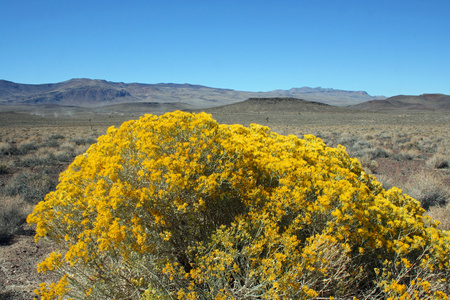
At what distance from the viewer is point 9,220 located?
5.96 meters

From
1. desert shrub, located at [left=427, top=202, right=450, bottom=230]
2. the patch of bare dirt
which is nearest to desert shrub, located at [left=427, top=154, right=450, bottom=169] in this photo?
desert shrub, located at [left=427, top=202, right=450, bottom=230]

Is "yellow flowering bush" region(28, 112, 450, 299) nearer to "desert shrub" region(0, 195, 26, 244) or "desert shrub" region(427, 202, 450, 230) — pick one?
"desert shrub" region(427, 202, 450, 230)

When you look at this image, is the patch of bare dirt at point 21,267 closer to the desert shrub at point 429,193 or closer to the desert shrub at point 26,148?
the desert shrub at point 429,193

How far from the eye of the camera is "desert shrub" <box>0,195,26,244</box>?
5.70 meters

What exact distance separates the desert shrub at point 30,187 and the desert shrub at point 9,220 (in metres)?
1.32

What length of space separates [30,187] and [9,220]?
2.52 meters

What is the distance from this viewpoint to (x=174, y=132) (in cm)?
337

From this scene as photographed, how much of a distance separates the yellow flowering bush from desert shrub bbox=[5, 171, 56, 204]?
5366 millimetres

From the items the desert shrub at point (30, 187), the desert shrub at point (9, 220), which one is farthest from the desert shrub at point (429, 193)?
the desert shrub at point (30, 187)

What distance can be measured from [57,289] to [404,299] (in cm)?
311

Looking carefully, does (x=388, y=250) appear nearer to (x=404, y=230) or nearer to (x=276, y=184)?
(x=404, y=230)

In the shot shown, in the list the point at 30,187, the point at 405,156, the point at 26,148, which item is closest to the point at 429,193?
the point at 405,156

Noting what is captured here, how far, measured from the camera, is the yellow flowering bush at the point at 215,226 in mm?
2779

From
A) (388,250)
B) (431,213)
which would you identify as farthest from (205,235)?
(431,213)
